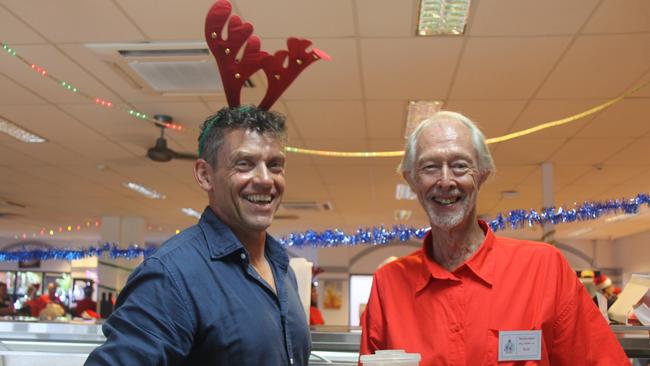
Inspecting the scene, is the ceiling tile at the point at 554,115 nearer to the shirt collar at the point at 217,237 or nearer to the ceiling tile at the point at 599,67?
the ceiling tile at the point at 599,67

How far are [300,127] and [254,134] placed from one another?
5.02 meters

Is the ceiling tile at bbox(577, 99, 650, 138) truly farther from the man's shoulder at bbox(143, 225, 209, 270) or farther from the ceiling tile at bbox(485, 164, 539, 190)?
the man's shoulder at bbox(143, 225, 209, 270)

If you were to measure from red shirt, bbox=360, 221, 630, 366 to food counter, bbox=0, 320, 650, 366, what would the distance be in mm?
397

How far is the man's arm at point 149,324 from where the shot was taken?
3.74 ft

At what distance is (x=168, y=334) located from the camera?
1.20 m

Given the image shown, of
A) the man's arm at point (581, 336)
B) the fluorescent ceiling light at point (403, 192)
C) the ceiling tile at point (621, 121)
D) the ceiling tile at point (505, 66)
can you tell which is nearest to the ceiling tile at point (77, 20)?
the ceiling tile at point (505, 66)

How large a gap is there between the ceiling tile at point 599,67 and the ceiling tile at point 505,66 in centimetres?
12

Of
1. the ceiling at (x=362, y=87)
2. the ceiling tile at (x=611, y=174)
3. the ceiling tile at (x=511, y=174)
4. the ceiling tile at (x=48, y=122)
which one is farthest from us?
the ceiling tile at (x=511, y=174)

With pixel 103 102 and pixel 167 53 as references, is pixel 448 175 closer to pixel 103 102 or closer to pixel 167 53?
pixel 167 53

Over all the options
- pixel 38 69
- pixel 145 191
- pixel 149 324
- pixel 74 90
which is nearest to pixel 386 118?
pixel 74 90

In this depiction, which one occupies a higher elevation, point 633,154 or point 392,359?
point 633,154

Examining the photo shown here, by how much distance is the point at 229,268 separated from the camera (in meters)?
1.42

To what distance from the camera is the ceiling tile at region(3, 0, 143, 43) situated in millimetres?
3855

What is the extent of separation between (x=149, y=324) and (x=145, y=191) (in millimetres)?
9814
